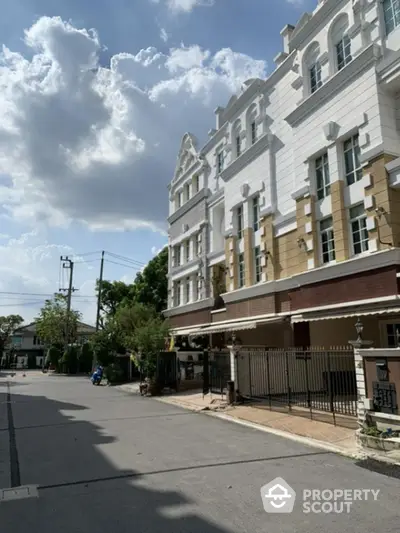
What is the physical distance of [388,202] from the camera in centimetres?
1262

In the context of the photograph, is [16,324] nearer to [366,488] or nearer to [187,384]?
[187,384]

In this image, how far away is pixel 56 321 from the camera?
47750 mm

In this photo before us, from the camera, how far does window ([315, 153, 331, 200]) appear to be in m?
15.7

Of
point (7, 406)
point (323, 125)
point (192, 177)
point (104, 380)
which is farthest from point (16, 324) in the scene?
point (323, 125)

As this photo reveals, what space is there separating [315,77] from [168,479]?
1541 cm

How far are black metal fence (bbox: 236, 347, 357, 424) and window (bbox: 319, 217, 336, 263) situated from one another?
3.46 metres

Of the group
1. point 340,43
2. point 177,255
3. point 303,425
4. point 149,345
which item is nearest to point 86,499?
point 303,425

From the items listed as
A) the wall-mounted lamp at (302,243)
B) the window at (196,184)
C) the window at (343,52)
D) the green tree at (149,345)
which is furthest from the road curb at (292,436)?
the window at (196,184)

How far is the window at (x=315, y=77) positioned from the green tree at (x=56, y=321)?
36.5 meters

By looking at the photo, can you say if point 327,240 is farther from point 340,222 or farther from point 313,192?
point 313,192

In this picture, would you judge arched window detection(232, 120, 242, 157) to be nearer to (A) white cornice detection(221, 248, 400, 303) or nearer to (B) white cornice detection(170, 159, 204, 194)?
(B) white cornice detection(170, 159, 204, 194)

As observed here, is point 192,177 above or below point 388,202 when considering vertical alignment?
above

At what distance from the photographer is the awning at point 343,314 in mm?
12078

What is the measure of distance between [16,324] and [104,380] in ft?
159
